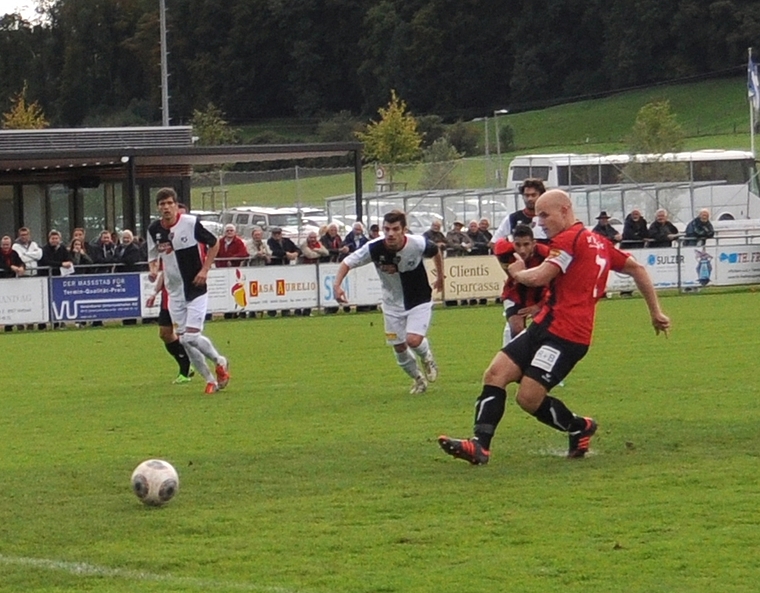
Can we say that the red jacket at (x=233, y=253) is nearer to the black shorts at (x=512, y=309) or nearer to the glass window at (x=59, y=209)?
the glass window at (x=59, y=209)

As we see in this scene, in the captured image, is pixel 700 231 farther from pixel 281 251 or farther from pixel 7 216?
pixel 7 216

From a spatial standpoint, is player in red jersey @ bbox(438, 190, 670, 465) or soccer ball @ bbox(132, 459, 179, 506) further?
player in red jersey @ bbox(438, 190, 670, 465)

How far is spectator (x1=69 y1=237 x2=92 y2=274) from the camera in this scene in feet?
95.6

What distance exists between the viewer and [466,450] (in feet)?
32.5

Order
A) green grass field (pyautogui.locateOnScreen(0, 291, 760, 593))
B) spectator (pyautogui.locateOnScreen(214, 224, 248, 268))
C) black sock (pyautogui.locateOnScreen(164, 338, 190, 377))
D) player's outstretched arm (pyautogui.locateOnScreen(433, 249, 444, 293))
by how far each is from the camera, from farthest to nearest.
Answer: spectator (pyautogui.locateOnScreen(214, 224, 248, 268)), black sock (pyautogui.locateOnScreen(164, 338, 190, 377)), player's outstretched arm (pyautogui.locateOnScreen(433, 249, 444, 293)), green grass field (pyautogui.locateOnScreen(0, 291, 760, 593))

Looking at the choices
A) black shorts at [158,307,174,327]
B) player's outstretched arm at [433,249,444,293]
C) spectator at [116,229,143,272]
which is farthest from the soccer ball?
spectator at [116,229,143,272]

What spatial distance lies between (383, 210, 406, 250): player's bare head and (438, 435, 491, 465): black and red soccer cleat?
15.2 feet

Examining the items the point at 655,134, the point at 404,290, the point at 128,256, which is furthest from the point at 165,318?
the point at 655,134

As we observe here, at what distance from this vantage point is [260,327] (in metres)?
27.1

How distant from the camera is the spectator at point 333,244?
104ft

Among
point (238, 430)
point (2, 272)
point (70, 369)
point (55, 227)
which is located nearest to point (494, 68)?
point (55, 227)

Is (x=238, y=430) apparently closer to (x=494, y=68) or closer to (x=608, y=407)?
(x=608, y=407)

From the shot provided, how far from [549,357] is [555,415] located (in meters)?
0.58

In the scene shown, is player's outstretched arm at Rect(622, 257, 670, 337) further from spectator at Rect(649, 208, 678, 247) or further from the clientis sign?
spectator at Rect(649, 208, 678, 247)
